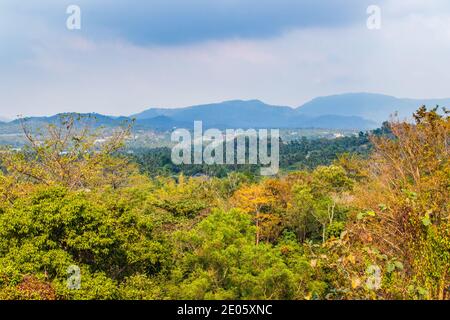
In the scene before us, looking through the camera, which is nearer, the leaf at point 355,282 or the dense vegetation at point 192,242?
the leaf at point 355,282

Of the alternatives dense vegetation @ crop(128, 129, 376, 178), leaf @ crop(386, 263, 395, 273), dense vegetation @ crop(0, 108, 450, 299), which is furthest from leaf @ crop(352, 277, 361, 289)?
dense vegetation @ crop(128, 129, 376, 178)

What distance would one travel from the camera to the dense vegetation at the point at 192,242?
5.35 m

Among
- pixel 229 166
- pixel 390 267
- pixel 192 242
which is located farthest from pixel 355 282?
pixel 229 166

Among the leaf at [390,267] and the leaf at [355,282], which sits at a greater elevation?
the leaf at [390,267]

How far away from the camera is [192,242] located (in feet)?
36.8

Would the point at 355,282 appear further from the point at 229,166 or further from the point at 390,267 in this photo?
the point at 229,166

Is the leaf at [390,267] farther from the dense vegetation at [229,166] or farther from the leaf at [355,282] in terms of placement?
the dense vegetation at [229,166]

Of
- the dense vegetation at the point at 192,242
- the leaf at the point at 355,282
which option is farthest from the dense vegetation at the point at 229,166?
the leaf at the point at 355,282

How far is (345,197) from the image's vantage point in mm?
27297

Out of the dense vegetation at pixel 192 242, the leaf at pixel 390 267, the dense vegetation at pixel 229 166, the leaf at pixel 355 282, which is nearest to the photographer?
the leaf at pixel 355 282

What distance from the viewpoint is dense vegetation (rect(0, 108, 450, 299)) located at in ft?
17.5

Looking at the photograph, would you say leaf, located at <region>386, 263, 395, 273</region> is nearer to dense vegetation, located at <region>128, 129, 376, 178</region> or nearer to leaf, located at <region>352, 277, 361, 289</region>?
leaf, located at <region>352, 277, 361, 289</region>

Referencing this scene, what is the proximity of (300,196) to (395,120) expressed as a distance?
7320 millimetres
